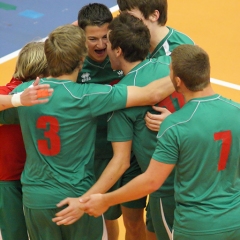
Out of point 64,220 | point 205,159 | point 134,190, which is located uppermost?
point 205,159

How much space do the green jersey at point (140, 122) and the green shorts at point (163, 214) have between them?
7cm

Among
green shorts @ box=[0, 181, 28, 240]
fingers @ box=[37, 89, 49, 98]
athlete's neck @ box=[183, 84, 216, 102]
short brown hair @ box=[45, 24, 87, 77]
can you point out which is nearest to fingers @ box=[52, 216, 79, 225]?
green shorts @ box=[0, 181, 28, 240]

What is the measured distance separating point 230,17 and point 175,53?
22.5 ft

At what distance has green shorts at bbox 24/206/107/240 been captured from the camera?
4160mm

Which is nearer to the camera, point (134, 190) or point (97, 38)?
point (134, 190)

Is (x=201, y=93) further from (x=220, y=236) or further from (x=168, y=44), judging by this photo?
(x=168, y=44)

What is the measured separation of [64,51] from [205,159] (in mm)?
1196

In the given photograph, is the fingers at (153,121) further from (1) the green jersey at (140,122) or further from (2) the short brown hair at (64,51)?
(2) the short brown hair at (64,51)

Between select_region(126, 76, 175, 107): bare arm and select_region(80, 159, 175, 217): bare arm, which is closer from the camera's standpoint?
select_region(80, 159, 175, 217): bare arm

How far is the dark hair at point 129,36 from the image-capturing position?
13.5 feet

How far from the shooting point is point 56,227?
418cm

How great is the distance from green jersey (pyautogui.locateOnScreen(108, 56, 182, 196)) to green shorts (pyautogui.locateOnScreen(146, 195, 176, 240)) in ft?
0.23

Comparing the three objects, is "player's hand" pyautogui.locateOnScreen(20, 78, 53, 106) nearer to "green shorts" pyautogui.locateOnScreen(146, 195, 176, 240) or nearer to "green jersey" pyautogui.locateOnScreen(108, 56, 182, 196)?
"green jersey" pyautogui.locateOnScreen(108, 56, 182, 196)

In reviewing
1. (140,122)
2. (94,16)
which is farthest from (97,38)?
(140,122)
